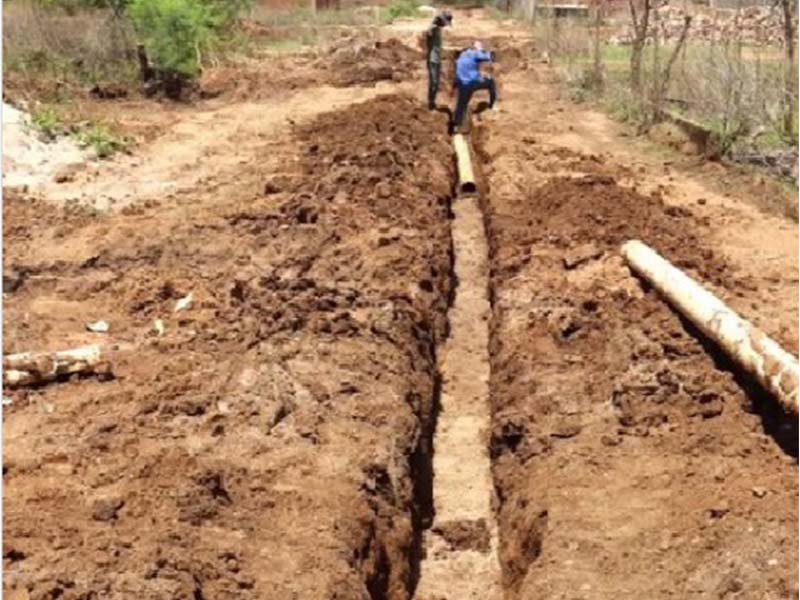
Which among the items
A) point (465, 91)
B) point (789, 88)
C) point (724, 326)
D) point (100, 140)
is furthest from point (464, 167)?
point (724, 326)

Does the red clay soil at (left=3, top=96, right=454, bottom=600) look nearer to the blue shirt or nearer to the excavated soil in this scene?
the excavated soil

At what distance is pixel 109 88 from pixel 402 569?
15.5m

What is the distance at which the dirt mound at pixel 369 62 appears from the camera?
73.4ft

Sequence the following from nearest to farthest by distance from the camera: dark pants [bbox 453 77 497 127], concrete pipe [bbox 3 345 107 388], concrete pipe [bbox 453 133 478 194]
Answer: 1. concrete pipe [bbox 3 345 107 388]
2. concrete pipe [bbox 453 133 478 194]
3. dark pants [bbox 453 77 497 127]

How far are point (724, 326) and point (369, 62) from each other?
17384mm

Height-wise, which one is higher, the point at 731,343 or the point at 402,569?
the point at 731,343

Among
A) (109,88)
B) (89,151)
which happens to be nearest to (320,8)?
(109,88)

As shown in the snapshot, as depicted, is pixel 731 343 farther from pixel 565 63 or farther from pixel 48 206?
pixel 565 63

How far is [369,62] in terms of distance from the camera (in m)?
23.7

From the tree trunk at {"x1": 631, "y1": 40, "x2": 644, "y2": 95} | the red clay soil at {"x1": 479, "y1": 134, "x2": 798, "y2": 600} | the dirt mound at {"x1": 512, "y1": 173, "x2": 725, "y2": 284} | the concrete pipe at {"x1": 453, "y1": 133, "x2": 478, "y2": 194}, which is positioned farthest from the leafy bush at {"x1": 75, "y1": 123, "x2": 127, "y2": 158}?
the tree trunk at {"x1": 631, "y1": 40, "x2": 644, "y2": 95}

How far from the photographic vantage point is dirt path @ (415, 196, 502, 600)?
6.41 m

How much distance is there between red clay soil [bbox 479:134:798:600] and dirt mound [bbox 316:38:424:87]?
12704 mm

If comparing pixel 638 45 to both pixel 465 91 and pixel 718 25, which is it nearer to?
pixel 465 91

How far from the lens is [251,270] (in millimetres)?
9344
